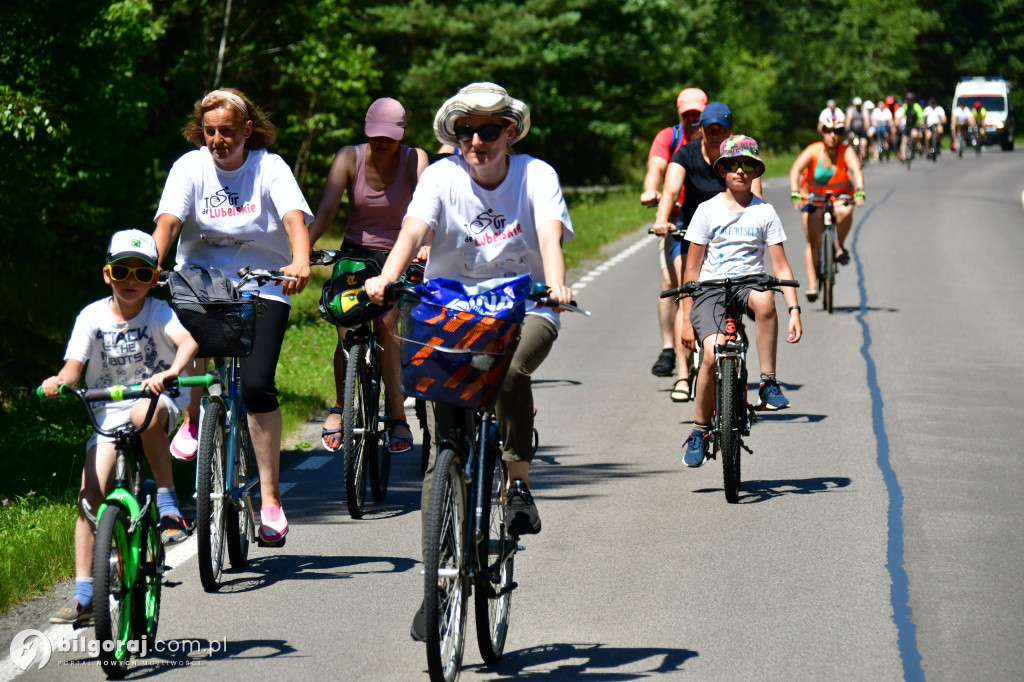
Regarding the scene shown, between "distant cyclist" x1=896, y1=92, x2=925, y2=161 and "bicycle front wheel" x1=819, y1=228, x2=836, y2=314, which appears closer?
"bicycle front wheel" x1=819, y1=228, x2=836, y2=314

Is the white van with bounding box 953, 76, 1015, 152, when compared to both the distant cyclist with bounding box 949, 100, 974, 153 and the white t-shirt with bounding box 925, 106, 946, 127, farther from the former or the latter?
the white t-shirt with bounding box 925, 106, 946, 127

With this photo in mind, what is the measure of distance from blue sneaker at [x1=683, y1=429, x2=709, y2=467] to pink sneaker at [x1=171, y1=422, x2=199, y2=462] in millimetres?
2693

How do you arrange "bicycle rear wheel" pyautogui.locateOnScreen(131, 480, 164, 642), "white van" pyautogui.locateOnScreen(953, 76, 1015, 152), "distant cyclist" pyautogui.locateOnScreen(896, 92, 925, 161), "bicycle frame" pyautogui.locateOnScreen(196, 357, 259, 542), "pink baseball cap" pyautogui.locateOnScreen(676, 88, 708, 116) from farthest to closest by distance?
"white van" pyautogui.locateOnScreen(953, 76, 1015, 152) < "distant cyclist" pyautogui.locateOnScreen(896, 92, 925, 161) < "pink baseball cap" pyautogui.locateOnScreen(676, 88, 708, 116) < "bicycle frame" pyautogui.locateOnScreen(196, 357, 259, 542) < "bicycle rear wheel" pyautogui.locateOnScreen(131, 480, 164, 642)

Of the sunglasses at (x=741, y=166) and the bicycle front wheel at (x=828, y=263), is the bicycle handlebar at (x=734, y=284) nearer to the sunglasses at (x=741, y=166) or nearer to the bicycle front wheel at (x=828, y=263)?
the sunglasses at (x=741, y=166)

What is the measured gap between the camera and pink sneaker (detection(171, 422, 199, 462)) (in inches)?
278

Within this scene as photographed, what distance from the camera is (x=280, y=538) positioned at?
683 centimetres

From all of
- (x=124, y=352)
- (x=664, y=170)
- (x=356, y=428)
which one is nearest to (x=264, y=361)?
(x=124, y=352)

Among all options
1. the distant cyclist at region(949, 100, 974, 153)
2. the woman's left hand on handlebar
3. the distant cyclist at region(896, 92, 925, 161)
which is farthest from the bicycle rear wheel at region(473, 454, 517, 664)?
the distant cyclist at region(949, 100, 974, 153)

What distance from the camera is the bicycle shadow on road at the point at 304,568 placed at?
664 cm

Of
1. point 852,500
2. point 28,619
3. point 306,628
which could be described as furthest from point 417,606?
point 852,500

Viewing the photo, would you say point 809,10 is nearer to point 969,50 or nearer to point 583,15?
point 969,50

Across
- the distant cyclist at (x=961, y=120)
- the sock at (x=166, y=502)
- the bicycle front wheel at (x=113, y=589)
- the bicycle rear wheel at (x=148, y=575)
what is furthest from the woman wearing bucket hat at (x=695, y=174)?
the distant cyclist at (x=961, y=120)

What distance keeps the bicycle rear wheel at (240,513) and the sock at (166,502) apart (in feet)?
0.91

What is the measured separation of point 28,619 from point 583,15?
31731 millimetres
